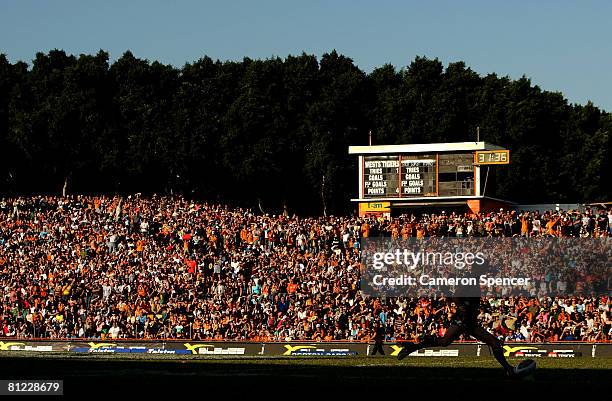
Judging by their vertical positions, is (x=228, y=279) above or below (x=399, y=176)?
below

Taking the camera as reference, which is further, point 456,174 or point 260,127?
point 260,127

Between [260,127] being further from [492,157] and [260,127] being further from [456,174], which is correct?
[492,157]

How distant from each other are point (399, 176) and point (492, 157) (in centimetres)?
541

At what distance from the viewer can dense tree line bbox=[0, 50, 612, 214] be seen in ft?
278

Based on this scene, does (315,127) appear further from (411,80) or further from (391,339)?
(391,339)

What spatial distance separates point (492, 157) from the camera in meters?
59.6

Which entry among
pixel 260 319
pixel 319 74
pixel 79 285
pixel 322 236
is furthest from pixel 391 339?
pixel 319 74

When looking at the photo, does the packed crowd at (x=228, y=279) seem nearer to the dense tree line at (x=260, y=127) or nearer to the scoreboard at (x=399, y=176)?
the scoreboard at (x=399, y=176)

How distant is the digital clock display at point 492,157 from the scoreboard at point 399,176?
96.8 inches

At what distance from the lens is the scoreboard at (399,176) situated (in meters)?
60.8

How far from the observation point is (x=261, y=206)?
286 ft

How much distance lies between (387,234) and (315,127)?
3741 cm

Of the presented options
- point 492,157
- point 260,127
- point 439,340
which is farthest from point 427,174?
point 439,340

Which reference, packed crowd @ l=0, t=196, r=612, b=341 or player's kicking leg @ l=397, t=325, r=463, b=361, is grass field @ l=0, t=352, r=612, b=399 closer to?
player's kicking leg @ l=397, t=325, r=463, b=361
